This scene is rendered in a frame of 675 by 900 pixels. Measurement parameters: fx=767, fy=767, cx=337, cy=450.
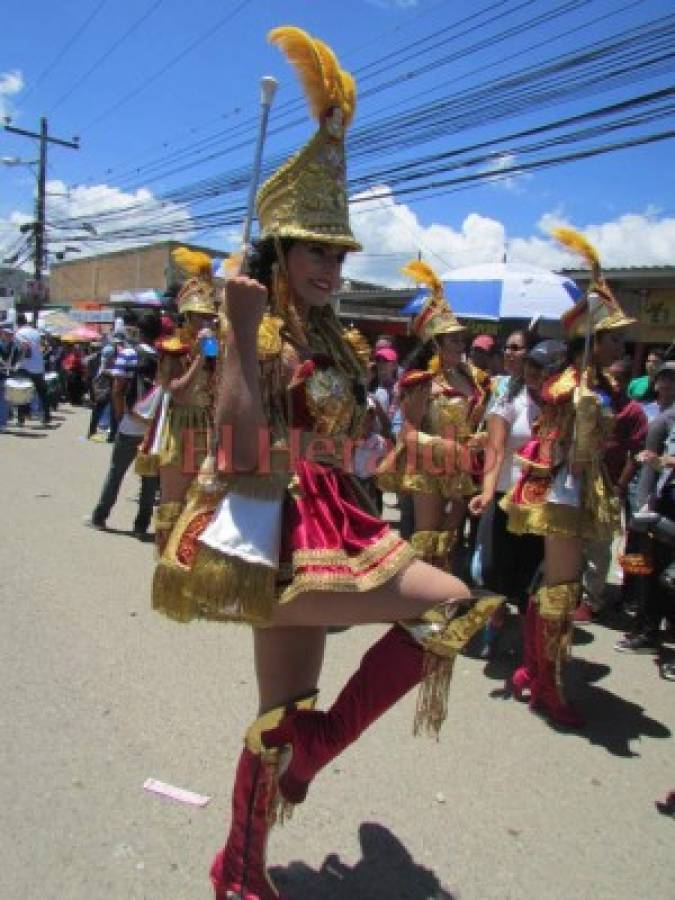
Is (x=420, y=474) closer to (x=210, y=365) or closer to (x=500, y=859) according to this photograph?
(x=210, y=365)

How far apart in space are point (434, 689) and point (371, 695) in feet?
0.56

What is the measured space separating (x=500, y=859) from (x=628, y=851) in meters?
0.47

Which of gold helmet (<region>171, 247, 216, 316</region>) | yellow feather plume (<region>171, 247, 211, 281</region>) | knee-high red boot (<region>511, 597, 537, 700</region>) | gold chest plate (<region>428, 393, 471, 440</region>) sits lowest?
knee-high red boot (<region>511, 597, 537, 700</region>)

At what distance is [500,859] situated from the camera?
2.44m

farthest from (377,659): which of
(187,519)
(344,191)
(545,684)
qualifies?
(545,684)

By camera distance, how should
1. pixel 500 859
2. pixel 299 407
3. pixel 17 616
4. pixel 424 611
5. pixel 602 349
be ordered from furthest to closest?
pixel 17 616 < pixel 602 349 < pixel 500 859 < pixel 299 407 < pixel 424 611

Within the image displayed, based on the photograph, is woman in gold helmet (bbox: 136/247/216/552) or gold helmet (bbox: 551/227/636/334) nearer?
gold helmet (bbox: 551/227/636/334)

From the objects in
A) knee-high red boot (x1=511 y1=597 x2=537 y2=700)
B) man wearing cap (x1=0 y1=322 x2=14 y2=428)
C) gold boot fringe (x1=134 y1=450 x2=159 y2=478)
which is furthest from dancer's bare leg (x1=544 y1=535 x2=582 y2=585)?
man wearing cap (x1=0 y1=322 x2=14 y2=428)

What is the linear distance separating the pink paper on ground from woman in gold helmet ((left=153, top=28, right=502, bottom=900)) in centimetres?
44

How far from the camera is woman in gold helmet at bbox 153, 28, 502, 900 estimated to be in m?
1.82

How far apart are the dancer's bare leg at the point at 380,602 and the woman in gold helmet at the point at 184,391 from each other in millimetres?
2625

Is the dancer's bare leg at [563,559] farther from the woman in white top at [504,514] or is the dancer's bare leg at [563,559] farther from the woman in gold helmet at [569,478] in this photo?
the woman in white top at [504,514]

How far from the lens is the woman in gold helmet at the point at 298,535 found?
1.82 m

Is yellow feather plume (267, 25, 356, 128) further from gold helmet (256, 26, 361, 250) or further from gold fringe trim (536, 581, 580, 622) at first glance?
gold fringe trim (536, 581, 580, 622)
